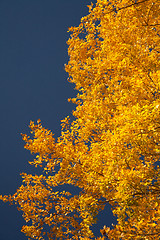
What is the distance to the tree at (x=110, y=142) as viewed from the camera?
6.04 metres

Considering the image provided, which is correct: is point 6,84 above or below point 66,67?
above

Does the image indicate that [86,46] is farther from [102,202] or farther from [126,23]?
[102,202]

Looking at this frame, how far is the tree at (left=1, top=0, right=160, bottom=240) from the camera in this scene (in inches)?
Answer: 238

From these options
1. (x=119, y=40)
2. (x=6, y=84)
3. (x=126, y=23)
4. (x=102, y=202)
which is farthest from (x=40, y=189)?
(x=6, y=84)

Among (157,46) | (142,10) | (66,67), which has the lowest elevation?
(157,46)

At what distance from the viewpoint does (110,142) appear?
21.0ft

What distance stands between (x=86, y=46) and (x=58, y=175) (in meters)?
4.48

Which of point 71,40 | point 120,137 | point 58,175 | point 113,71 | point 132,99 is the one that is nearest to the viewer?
point 120,137

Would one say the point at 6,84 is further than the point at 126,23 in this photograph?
Yes

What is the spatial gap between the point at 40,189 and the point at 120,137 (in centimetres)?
368

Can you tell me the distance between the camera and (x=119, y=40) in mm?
8430

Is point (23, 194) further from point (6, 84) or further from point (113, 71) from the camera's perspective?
point (6, 84)

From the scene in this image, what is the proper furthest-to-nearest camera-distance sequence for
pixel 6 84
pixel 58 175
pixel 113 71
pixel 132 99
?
pixel 6 84 → pixel 113 71 → pixel 58 175 → pixel 132 99

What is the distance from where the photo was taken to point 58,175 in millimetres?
8352
